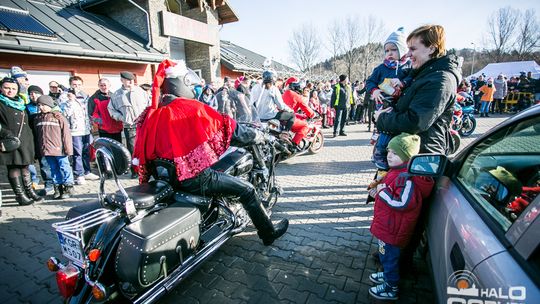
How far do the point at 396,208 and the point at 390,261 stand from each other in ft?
1.60

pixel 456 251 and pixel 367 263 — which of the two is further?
pixel 367 263

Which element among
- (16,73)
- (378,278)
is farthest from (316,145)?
(16,73)

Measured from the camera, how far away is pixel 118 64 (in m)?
10.6

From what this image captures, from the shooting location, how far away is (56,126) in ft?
15.5

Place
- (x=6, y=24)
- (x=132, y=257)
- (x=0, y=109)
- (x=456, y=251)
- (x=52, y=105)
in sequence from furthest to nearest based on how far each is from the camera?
(x=6, y=24)
(x=52, y=105)
(x=0, y=109)
(x=132, y=257)
(x=456, y=251)

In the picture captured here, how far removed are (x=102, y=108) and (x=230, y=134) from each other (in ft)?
15.2

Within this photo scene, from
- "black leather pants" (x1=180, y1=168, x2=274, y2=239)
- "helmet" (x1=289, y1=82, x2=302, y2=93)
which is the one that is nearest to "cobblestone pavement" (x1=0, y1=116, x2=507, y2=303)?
"black leather pants" (x1=180, y1=168, x2=274, y2=239)

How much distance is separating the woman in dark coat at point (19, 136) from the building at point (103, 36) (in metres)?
4.20

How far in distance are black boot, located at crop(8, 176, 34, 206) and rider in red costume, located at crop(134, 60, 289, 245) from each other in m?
3.68

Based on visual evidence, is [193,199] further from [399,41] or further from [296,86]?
[296,86]

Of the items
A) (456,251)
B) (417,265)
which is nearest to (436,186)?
(456,251)

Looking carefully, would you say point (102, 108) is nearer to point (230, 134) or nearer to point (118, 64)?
point (230, 134)

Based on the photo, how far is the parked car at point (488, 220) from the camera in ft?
3.18

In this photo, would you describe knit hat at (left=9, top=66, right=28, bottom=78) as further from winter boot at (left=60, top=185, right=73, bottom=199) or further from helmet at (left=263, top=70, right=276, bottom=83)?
helmet at (left=263, top=70, right=276, bottom=83)
